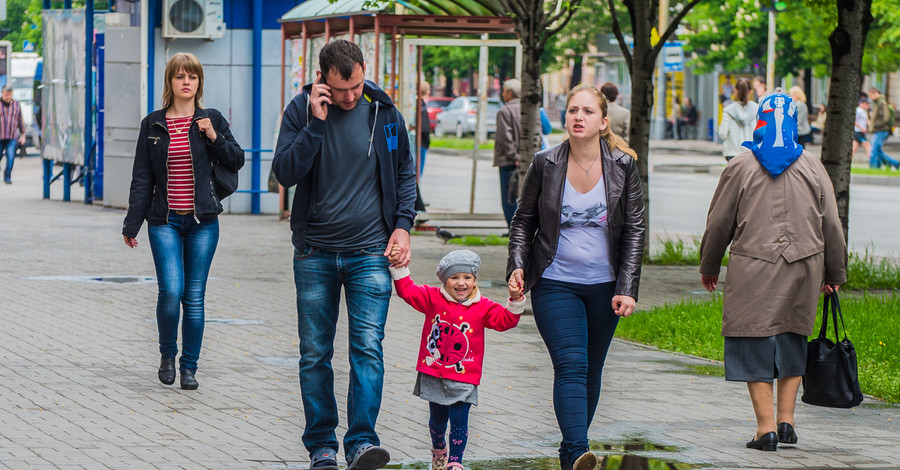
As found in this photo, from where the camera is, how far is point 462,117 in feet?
175

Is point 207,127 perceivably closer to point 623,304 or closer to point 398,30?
point 623,304

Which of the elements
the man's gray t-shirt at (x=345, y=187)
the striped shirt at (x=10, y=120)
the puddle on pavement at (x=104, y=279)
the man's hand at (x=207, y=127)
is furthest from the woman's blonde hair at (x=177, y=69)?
the striped shirt at (x=10, y=120)

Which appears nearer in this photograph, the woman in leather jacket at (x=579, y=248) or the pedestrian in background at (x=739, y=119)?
the woman in leather jacket at (x=579, y=248)

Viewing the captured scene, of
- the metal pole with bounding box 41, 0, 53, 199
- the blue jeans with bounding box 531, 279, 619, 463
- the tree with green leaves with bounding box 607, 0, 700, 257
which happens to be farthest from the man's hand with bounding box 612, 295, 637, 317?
the metal pole with bounding box 41, 0, 53, 199

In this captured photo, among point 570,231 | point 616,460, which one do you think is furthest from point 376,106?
point 616,460

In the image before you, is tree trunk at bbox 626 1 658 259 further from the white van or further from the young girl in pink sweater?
the white van

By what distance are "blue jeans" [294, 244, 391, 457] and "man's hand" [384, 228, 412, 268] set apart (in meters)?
0.07

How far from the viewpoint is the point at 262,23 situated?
63.3 ft

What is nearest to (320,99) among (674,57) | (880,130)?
(880,130)

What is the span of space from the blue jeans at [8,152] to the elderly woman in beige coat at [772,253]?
75.5 feet

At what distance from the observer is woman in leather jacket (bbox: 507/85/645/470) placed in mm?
5758

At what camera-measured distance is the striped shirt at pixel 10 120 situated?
2814cm

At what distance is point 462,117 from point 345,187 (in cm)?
4788

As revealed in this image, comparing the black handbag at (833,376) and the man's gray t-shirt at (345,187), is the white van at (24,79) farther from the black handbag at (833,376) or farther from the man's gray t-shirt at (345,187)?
the man's gray t-shirt at (345,187)
